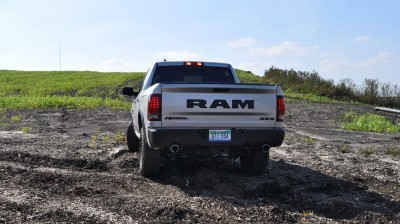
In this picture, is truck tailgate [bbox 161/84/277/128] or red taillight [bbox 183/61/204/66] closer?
truck tailgate [bbox 161/84/277/128]

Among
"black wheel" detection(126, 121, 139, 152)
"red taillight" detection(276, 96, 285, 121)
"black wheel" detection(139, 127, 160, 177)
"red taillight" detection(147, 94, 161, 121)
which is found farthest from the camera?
"black wheel" detection(126, 121, 139, 152)

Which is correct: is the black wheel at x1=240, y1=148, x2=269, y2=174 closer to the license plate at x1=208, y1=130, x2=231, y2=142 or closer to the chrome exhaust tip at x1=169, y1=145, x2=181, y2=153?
the license plate at x1=208, y1=130, x2=231, y2=142

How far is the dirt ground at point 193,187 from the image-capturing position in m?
5.36

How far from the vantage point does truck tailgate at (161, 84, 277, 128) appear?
6.81m

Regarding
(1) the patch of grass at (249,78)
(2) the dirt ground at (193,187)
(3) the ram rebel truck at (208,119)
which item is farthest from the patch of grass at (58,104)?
(3) the ram rebel truck at (208,119)

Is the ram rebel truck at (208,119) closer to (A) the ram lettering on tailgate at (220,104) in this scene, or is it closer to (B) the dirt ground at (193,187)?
(A) the ram lettering on tailgate at (220,104)

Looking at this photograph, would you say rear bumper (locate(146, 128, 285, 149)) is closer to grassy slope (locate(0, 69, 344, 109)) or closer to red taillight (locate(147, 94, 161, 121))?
red taillight (locate(147, 94, 161, 121))

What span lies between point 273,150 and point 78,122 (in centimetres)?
980

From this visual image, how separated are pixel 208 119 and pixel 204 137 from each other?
27cm

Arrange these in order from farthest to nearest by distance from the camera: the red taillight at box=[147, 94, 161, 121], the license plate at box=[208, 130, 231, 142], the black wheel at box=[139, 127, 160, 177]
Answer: the black wheel at box=[139, 127, 160, 177]
the license plate at box=[208, 130, 231, 142]
the red taillight at box=[147, 94, 161, 121]

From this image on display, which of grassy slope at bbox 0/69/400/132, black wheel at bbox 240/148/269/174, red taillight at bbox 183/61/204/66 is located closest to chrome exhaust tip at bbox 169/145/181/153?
black wheel at bbox 240/148/269/174

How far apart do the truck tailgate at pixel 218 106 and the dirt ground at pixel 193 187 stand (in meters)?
0.94

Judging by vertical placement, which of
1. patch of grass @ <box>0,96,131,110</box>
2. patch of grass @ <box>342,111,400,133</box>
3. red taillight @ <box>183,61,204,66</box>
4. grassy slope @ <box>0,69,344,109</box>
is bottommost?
patch of grass @ <box>342,111,400,133</box>

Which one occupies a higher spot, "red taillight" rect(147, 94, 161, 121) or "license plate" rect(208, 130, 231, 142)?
"red taillight" rect(147, 94, 161, 121)
